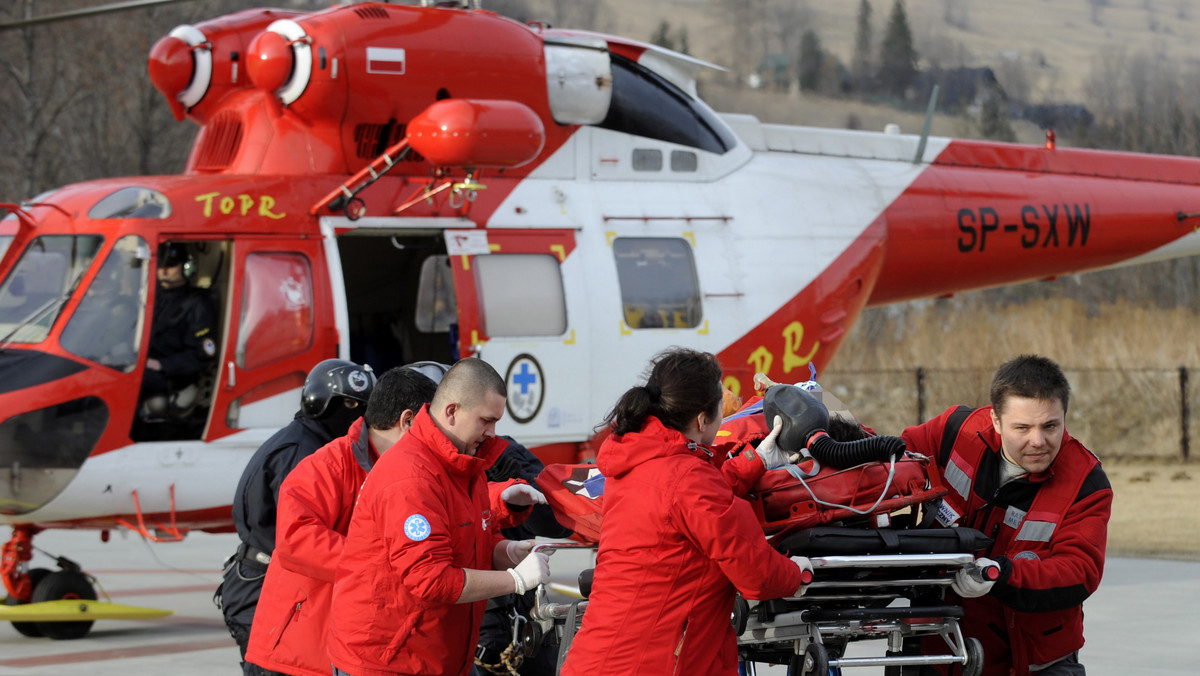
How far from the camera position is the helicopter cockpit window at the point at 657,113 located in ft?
30.0

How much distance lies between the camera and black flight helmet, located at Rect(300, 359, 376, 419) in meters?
4.76

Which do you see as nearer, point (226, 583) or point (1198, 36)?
point (226, 583)

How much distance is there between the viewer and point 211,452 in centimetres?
763

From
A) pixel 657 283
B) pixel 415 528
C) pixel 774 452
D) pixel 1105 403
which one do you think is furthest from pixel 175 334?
pixel 1105 403

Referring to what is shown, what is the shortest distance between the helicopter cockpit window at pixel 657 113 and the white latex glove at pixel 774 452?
5.47m

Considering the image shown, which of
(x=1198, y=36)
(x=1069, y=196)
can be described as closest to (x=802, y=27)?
(x=1198, y=36)

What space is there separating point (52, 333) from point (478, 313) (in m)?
2.41

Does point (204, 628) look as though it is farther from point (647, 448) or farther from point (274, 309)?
point (647, 448)

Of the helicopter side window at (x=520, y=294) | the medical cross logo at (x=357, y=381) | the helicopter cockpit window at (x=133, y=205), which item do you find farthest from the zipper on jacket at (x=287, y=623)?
the helicopter side window at (x=520, y=294)

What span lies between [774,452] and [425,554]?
105 cm

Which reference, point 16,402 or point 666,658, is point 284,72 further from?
point 666,658

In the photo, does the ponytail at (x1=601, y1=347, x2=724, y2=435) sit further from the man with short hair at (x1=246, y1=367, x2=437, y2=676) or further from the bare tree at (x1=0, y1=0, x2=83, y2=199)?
the bare tree at (x1=0, y1=0, x2=83, y2=199)

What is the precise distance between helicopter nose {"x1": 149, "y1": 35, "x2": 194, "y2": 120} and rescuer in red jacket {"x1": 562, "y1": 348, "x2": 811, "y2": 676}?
6.04 m

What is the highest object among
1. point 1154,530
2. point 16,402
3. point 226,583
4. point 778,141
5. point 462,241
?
point 778,141
